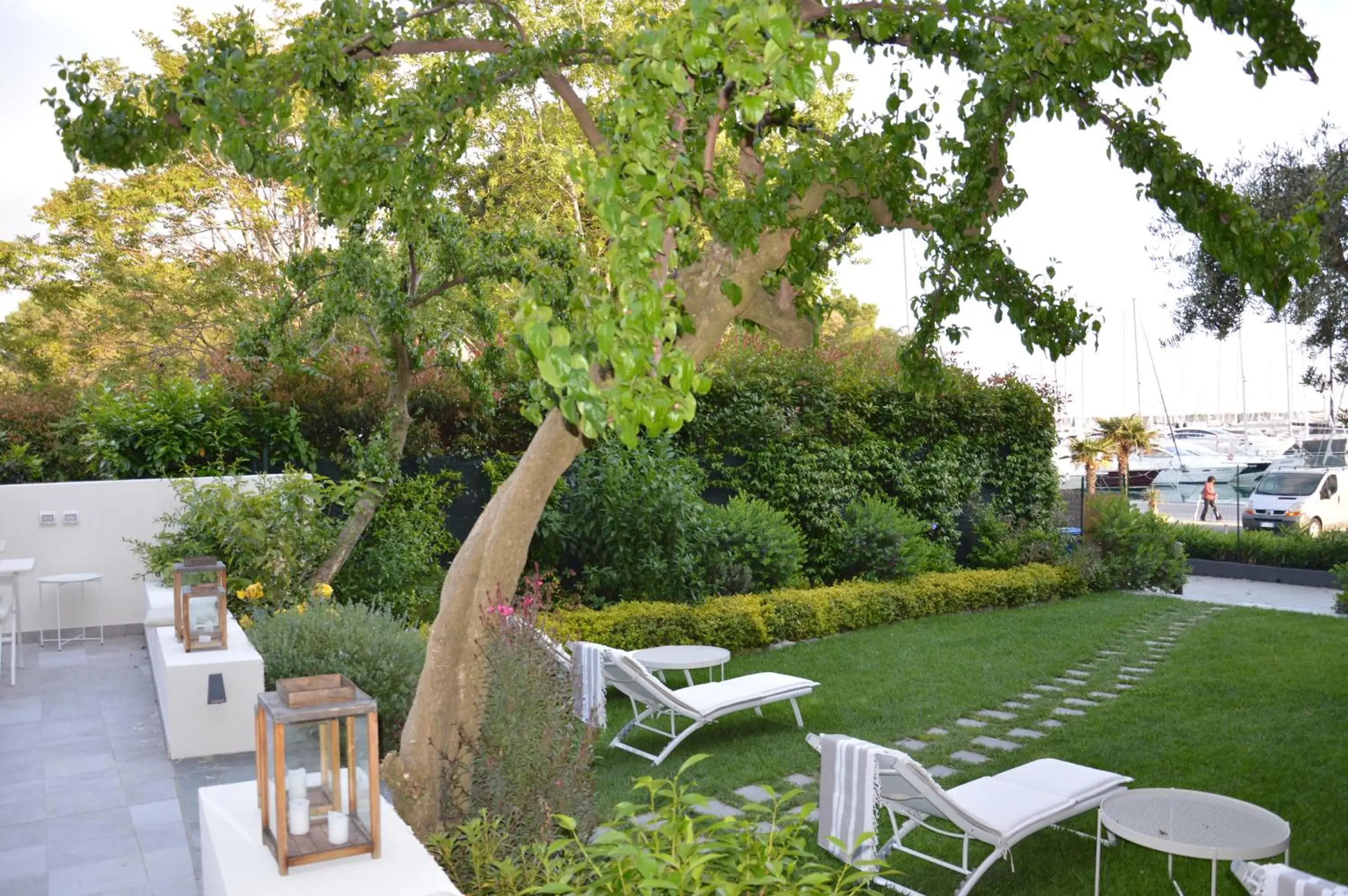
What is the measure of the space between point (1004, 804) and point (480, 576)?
2720 millimetres

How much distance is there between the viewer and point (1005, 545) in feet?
45.0

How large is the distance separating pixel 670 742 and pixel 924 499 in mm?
7705

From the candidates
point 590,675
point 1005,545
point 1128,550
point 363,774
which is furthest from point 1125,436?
point 363,774

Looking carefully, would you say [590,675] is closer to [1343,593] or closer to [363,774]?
[363,774]

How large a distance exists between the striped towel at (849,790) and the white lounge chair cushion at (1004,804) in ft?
1.25

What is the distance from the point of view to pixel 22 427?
10297 mm

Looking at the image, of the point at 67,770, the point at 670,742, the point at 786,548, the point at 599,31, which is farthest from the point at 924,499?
the point at 67,770

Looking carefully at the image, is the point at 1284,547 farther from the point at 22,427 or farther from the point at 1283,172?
the point at 22,427

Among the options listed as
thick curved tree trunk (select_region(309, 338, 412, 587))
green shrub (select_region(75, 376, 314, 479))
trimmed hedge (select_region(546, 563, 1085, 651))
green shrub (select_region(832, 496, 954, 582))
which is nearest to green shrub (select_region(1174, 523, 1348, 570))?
trimmed hedge (select_region(546, 563, 1085, 651))

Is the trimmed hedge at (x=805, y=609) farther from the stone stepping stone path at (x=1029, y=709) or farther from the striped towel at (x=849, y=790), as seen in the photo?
the striped towel at (x=849, y=790)

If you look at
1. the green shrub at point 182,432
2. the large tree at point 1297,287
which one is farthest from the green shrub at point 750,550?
the large tree at point 1297,287

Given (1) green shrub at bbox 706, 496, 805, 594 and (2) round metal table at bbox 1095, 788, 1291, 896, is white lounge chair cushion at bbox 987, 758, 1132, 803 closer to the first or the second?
(2) round metal table at bbox 1095, 788, 1291, 896

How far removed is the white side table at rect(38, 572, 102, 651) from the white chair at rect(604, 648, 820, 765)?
14.5 ft

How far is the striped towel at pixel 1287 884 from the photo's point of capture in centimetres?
330
